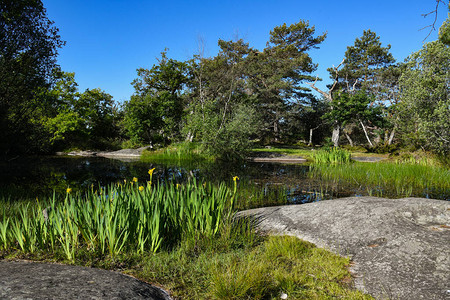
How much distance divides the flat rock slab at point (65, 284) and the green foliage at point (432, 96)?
14.7 m

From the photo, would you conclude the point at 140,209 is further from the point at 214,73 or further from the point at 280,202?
the point at 214,73

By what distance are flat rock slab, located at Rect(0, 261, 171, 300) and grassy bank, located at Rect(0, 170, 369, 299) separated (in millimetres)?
461

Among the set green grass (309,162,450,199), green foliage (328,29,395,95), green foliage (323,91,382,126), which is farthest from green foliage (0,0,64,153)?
green foliage (328,29,395,95)

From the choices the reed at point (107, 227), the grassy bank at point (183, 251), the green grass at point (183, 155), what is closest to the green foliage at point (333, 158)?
the green grass at point (183, 155)

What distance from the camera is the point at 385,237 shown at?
315cm

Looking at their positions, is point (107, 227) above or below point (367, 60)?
below

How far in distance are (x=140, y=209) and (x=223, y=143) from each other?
573 inches

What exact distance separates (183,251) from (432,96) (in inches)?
607

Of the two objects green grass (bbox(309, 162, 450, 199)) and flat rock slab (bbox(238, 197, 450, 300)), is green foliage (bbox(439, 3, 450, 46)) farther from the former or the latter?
flat rock slab (bbox(238, 197, 450, 300))

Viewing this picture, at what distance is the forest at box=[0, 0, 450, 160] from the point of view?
369 inches

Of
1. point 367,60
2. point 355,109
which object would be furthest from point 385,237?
point 367,60

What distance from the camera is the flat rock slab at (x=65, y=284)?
1.70 metres

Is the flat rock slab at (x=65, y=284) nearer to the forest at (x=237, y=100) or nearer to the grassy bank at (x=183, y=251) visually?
the grassy bank at (x=183, y=251)

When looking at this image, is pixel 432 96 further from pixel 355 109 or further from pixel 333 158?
pixel 355 109
